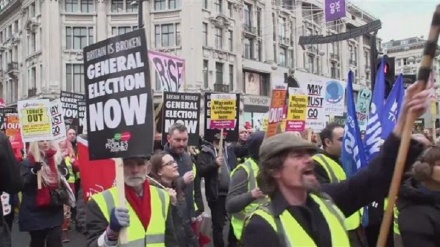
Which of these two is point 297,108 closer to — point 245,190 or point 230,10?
point 245,190

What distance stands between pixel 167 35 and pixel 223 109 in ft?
111

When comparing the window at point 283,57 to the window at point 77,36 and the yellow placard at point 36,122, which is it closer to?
the window at point 77,36

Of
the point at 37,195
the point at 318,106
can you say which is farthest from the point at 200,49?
the point at 37,195

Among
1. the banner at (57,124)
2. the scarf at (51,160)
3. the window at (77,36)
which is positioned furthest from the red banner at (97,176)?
the window at (77,36)

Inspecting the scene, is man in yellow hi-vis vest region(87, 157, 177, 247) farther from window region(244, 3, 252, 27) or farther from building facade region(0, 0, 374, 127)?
window region(244, 3, 252, 27)

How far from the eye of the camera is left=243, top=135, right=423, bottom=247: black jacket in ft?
7.76

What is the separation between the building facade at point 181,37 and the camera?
42.6 m

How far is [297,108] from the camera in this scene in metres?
8.91

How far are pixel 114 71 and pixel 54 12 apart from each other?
42811 mm

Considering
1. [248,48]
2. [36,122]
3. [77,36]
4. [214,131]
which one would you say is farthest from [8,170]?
[248,48]

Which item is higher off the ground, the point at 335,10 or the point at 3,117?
the point at 335,10

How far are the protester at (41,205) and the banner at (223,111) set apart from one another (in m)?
3.58

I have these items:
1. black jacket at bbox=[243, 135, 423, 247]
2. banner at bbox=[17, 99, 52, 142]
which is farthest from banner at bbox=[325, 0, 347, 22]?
black jacket at bbox=[243, 135, 423, 247]

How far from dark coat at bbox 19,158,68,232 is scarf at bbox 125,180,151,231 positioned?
10.7 ft
